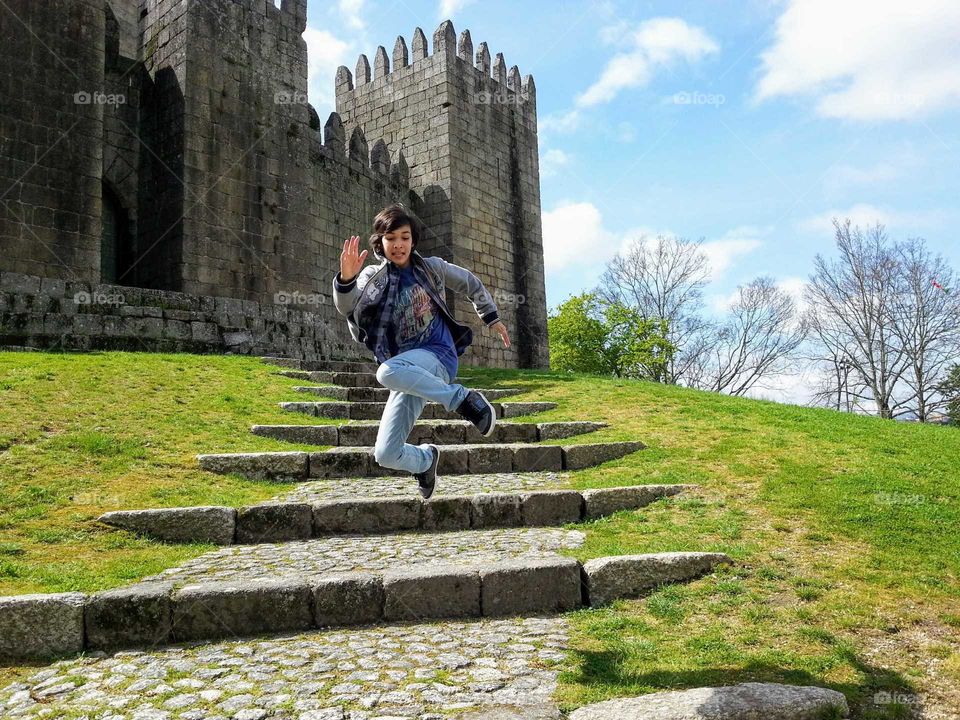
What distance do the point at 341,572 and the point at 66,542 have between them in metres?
1.80

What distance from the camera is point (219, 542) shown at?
5367 mm

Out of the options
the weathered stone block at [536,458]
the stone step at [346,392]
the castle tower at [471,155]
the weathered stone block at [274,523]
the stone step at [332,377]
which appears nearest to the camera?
the weathered stone block at [274,523]

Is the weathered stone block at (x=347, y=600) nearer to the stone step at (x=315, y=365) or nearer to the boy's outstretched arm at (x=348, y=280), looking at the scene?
the boy's outstretched arm at (x=348, y=280)

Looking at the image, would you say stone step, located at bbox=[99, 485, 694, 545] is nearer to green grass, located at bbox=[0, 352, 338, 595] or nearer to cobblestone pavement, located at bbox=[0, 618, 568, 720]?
green grass, located at bbox=[0, 352, 338, 595]

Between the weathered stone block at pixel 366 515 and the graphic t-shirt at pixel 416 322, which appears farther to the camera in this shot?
the weathered stone block at pixel 366 515

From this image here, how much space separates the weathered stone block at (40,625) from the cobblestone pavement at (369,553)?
0.58 meters

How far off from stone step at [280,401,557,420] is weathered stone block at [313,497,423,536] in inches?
94.7

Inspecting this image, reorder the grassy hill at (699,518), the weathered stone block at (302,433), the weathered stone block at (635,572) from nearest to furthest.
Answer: the grassy hill at (699,518) < the weathered stone block at (635,572) < the weathered stone block at (302,433)

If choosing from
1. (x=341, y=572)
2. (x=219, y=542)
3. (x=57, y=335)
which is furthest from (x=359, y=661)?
(x=57, y=335)

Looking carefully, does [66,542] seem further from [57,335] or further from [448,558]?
[57,335]
